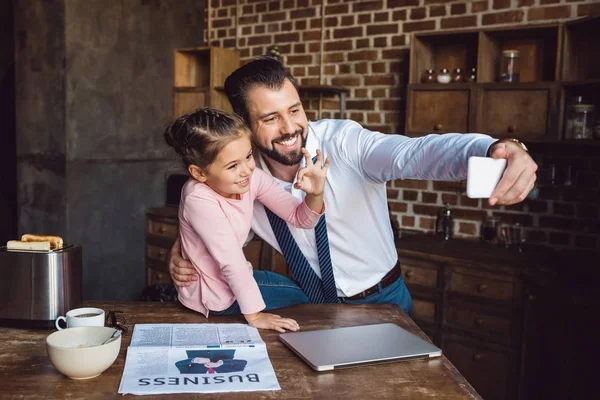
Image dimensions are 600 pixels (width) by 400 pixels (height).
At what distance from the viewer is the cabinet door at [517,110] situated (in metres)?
3.12

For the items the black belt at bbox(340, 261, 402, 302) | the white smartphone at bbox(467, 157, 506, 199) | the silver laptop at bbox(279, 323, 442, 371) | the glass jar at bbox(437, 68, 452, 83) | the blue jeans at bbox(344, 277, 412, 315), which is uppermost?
the glass jar at bbox(437, 68, 452, 83)

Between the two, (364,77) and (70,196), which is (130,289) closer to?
(70,196)

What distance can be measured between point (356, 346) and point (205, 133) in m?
0.78

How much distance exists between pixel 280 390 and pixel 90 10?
3.78 m

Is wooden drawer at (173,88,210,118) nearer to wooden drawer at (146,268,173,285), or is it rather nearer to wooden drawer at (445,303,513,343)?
wooden drawer at (146,268,173,285)

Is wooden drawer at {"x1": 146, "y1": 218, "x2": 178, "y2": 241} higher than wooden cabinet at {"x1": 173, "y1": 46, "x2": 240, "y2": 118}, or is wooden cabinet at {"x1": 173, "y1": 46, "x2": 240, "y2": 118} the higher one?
wooden cabinet at {"x1": 173, "y1": 46, "x2": 240, "y2": 118}

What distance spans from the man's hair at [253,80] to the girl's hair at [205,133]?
374 millimetres

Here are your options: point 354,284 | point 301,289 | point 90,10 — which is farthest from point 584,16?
point 90,10

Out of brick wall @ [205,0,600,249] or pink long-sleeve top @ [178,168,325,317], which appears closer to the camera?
pink long-sleeve top @ [178,168,325,317]

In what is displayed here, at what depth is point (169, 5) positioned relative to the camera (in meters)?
4.82

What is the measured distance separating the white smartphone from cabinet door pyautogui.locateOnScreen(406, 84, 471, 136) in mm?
2164

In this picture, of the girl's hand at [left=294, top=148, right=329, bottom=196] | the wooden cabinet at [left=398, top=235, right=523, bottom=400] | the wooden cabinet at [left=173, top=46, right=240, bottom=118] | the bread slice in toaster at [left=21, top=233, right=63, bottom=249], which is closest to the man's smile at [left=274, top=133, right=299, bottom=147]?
the girl's hand at [left=294, top=148, right=329, bottom=196]

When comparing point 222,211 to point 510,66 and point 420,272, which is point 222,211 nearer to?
point 420,272

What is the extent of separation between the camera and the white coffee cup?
1494 millimetres
